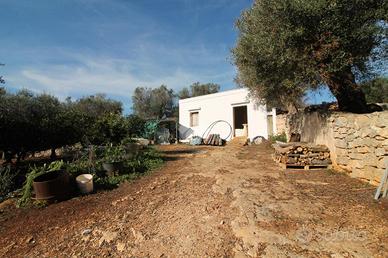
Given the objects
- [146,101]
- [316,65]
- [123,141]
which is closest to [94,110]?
[146,101]

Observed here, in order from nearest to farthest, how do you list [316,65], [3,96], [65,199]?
1. [65,199]
2. [316,65]
3. [3,96]

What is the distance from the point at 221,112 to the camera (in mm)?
16906

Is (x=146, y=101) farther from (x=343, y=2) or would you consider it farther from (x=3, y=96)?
(x=343, y=2)

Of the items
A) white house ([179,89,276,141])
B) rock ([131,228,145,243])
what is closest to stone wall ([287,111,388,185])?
rock ([131,228,145,243])

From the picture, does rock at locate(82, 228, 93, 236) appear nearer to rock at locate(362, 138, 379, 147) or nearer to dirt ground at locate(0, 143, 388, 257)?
dirt ground at locate(0, 143, 388, 257)

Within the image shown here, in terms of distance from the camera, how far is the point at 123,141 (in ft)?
31.2

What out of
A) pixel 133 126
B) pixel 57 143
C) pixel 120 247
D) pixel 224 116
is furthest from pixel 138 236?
pixel 224 116

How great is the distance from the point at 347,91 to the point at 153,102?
2295 centimetres

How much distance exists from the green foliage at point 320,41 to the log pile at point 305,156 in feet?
4.26

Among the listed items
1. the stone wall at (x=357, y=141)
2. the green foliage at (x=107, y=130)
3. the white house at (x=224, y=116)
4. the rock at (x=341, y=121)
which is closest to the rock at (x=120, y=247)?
the stone wall at (x=357, y=141)

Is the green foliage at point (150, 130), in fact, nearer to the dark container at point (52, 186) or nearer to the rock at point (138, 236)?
the dark container at point (52, 186)

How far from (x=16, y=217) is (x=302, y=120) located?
9134 mm

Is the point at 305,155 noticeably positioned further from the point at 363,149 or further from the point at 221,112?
the point at 221,112

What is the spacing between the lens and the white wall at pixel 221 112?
1534 cm
